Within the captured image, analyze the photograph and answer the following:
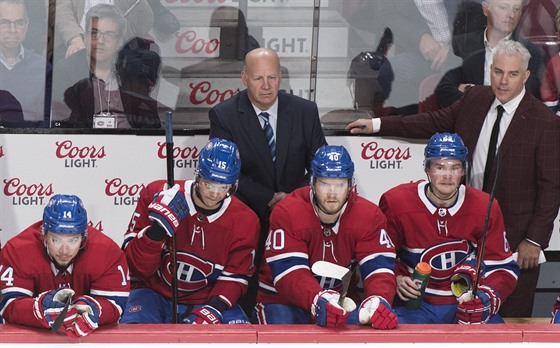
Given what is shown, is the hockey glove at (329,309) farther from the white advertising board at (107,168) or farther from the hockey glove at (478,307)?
the white advertising board at (107,168)

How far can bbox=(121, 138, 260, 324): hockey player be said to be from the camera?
15.4 feet

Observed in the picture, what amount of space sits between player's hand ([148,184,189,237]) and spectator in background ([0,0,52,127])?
139cm

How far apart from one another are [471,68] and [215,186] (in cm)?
176

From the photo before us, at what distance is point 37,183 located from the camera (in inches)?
221

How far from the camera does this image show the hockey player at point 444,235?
4848 mm

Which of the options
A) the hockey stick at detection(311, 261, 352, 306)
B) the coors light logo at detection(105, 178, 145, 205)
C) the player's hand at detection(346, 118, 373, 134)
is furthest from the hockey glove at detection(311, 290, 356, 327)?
the coors light logo at detection(105, 178, 145, 205)

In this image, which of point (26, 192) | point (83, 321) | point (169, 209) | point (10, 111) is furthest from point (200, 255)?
point (10, 111)

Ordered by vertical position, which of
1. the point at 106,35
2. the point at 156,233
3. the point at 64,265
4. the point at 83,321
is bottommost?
the point at 83,321

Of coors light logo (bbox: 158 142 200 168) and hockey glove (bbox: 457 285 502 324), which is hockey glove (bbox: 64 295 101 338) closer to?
hockey glove (bbox: 457 285 502 324)

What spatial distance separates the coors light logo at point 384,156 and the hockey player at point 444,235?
0.70m

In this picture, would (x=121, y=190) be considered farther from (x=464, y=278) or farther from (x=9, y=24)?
(x=464, y=278)

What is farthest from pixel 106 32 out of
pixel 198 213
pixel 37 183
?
pixel 198 213

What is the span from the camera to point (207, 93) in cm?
580

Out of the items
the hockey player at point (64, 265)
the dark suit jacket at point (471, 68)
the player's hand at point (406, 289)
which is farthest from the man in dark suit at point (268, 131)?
the hockey player at point (64, 265)
